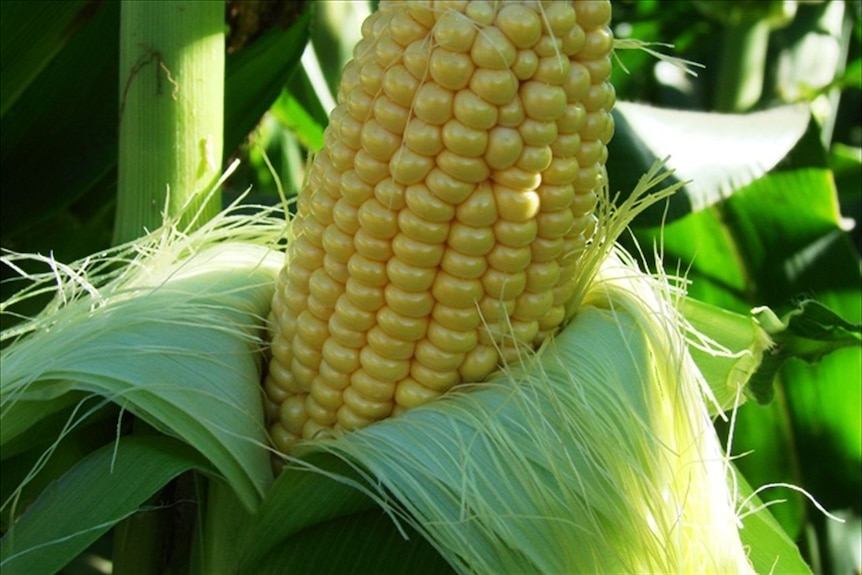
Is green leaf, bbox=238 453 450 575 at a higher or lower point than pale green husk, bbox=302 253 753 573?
lower

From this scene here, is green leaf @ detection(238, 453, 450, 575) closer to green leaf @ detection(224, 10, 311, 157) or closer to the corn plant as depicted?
the corn plant

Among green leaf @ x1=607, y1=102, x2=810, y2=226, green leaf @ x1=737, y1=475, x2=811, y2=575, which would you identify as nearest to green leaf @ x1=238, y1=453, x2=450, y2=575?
green leaf @ x1=737, y1=475, x2=811, y2=575

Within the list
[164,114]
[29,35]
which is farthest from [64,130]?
[164,114]

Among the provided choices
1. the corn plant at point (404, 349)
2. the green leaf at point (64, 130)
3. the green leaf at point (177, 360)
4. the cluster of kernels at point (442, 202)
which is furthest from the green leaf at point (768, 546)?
the green leaf at point (64, 130)

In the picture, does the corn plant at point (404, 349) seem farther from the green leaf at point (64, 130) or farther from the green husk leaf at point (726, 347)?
the green leaf at point (64, 130)

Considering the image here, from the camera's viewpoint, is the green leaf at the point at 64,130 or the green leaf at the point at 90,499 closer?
the green leaf at the point at 90,499
